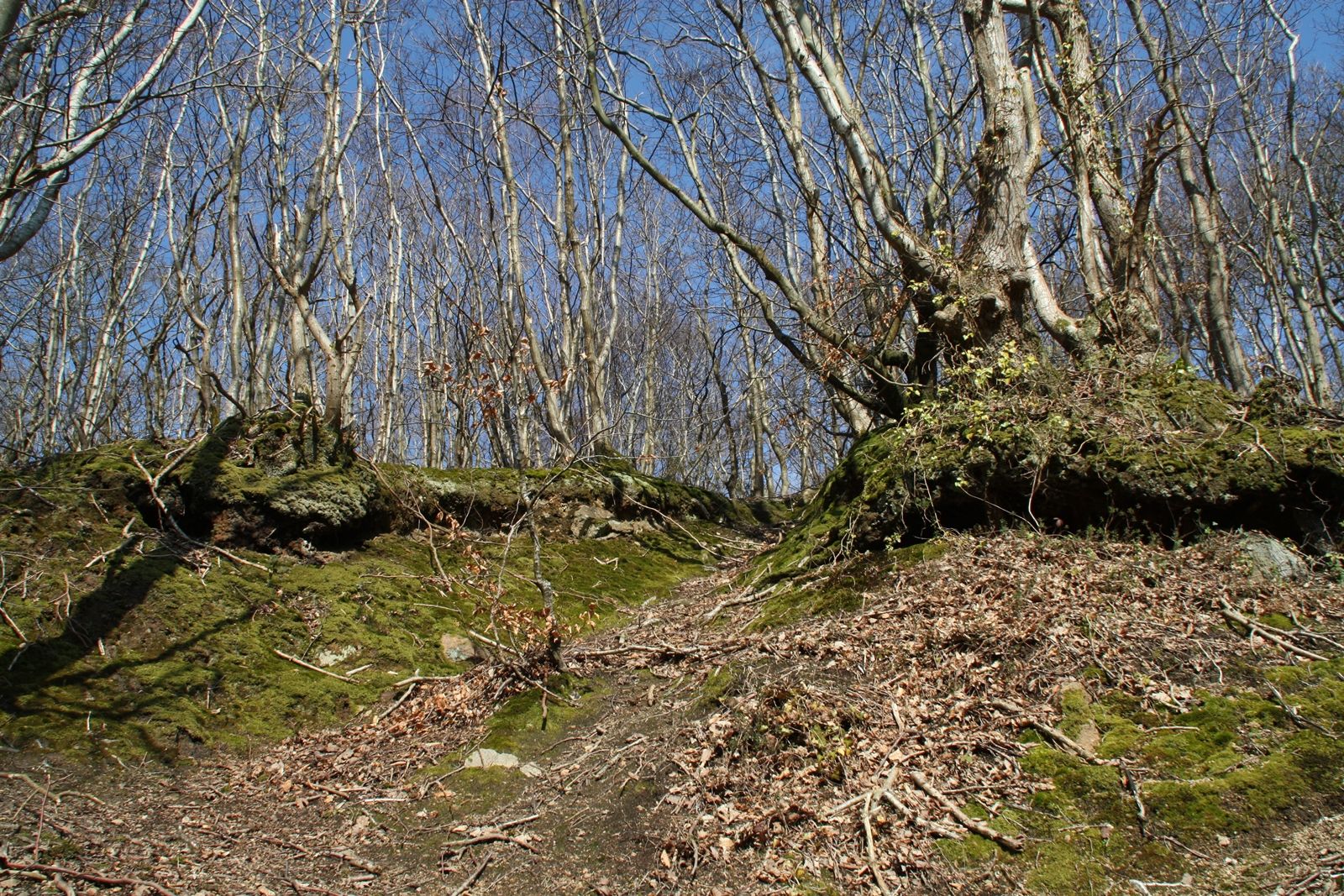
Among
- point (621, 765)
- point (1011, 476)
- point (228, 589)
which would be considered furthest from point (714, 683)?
point (228, 589)

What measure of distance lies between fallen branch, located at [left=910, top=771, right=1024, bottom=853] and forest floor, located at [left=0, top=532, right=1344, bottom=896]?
13 millimetres

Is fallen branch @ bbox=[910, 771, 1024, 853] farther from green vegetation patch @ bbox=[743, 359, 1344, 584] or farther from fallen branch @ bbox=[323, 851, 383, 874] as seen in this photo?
green vegetation patch @ bbox=[743, 359, 1344, 584]

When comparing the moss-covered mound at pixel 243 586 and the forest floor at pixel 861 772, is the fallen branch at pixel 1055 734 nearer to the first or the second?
the forest floor at pixel 861 772

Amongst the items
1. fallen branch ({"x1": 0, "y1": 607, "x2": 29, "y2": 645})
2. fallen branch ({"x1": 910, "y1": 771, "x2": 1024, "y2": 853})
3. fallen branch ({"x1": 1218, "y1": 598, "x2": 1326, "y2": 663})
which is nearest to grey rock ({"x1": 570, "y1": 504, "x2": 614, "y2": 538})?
fallen branch ({"x1": 0, "y1": 607, "x2": 29, "y2": 645})

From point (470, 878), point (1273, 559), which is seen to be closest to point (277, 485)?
point (470, 878)

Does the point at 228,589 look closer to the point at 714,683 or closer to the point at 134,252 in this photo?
the point at 714,683

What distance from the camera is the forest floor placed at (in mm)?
2602

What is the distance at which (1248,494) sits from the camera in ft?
14.2

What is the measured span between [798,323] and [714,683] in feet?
16.2

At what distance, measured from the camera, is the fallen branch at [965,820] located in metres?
2.62

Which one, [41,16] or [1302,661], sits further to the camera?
[41,16]

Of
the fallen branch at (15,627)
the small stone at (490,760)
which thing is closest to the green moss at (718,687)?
the small stone at (490,760)

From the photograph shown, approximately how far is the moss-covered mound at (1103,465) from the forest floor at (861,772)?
0.31m

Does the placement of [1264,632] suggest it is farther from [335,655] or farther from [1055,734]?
[335,655]
